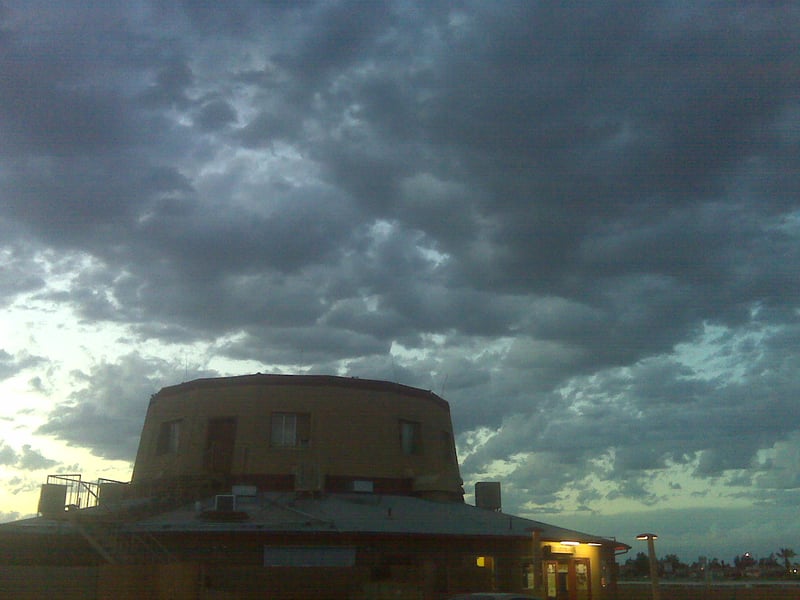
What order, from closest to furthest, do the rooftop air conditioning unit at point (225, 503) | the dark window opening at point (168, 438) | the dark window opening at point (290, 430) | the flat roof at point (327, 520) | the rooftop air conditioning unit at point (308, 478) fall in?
the flat roof at point (327, 520)
the rooftop air conditioning unit at point (225, 503)
the rooftop air conditioning unit at point (308, 478)
the dark window opening at point (290, 430)
the dark window opening at point (168, 438)

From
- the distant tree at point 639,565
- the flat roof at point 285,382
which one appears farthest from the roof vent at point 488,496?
the distant tree at point 639,565

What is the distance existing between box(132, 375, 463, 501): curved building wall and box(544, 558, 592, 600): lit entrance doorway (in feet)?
19.4

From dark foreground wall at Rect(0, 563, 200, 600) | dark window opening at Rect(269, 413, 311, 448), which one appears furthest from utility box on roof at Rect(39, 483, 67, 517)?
dark window opening at Rect(269, 413, 311, 448)

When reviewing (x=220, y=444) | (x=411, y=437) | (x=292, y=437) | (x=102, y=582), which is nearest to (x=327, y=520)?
(x=292, y=437)

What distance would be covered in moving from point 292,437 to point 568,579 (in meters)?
13.8

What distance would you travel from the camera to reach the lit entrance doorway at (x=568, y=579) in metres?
33.2

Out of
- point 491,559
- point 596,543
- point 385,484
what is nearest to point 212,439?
point 385,484

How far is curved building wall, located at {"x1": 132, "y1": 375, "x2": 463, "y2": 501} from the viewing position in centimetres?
3359

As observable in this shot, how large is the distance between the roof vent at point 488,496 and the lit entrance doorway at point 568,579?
5.75 meters

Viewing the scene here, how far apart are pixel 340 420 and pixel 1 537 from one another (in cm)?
1426

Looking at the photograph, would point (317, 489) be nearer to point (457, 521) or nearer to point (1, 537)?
point (457, 521)

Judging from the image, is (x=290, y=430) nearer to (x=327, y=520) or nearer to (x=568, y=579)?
(x=327, y=520)

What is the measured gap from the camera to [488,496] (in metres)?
39.0

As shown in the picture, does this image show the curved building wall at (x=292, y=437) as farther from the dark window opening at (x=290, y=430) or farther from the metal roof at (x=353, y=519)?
the metal roof at (x=353, y=519)
